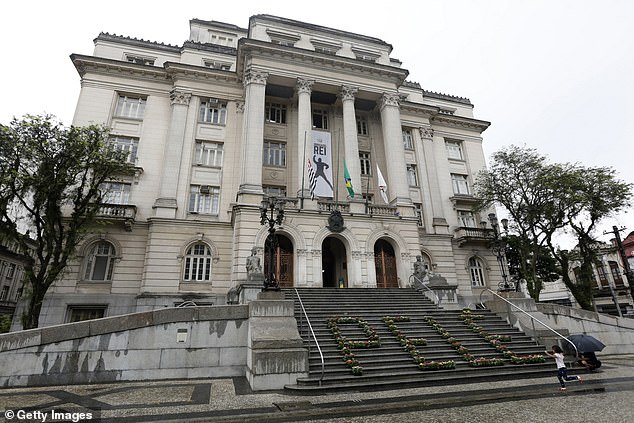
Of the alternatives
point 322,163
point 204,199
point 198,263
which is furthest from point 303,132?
point 198,263

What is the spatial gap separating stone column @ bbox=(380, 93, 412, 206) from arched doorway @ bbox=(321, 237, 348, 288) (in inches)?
210

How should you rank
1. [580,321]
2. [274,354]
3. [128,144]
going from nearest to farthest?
[274,354] < [580,321] < [128,144]

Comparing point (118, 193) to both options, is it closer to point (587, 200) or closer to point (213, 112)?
point (213, 112)

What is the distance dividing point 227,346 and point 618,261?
175ft

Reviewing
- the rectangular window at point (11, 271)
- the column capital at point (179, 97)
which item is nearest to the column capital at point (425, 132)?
the column capital at point (179, 97)

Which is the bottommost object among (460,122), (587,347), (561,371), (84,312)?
(561,371)

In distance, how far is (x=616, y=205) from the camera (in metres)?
23.0

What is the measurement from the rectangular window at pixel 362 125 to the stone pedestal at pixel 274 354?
21.4 meters

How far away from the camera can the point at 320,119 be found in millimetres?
28922

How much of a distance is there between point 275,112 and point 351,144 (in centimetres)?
773

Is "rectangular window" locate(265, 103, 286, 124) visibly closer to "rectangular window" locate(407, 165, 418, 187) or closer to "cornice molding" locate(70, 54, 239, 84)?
"cornice molding" locate(70, 54, 239, 84)

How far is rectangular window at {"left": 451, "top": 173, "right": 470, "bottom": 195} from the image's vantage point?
31.5 m

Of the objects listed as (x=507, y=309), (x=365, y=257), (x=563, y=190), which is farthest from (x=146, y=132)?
(x=563, y=190)

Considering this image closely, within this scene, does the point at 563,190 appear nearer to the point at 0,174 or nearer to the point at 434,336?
the point at 434,336
